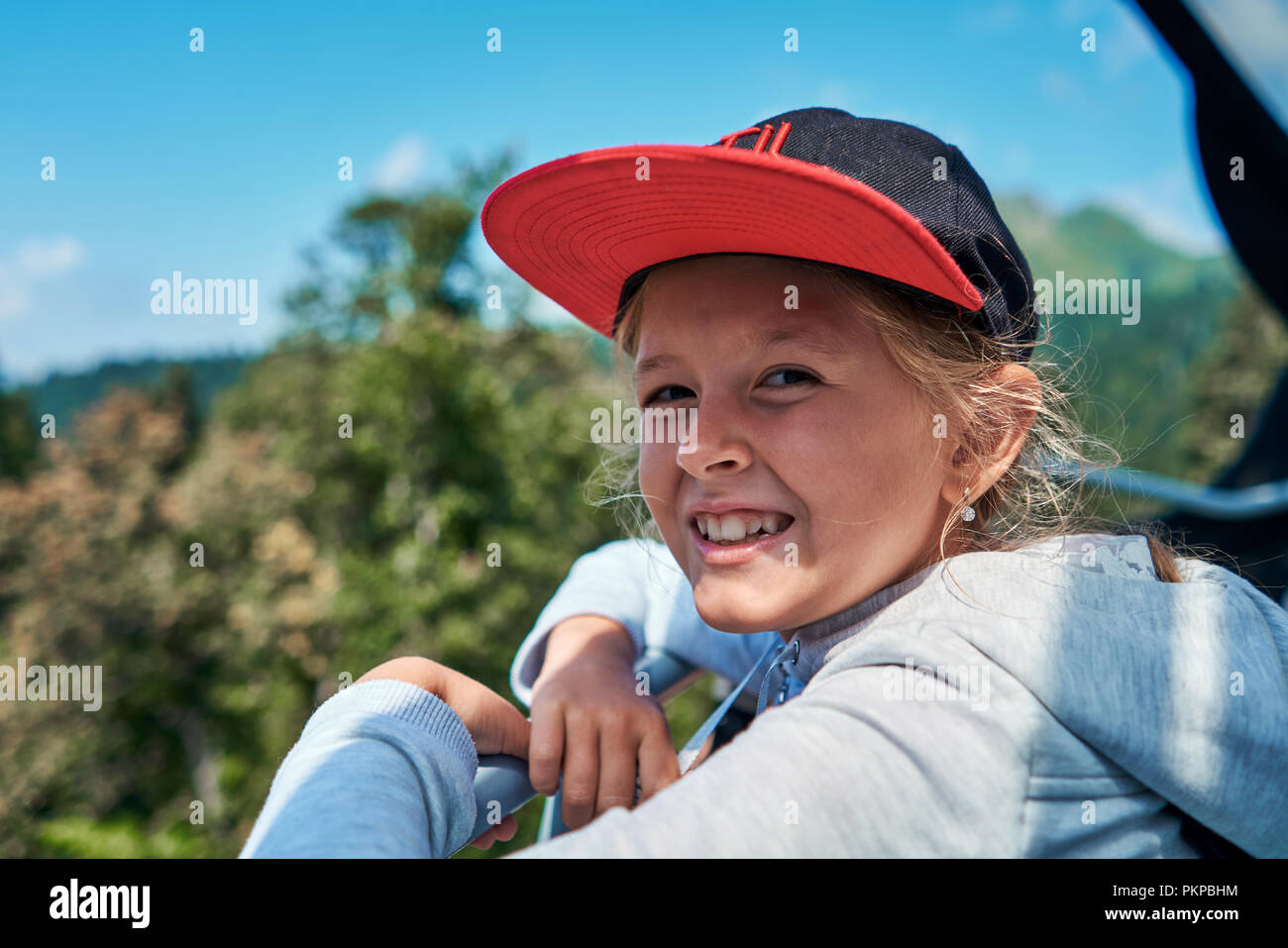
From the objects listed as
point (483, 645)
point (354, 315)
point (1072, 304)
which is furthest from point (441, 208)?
point (1072, 304)

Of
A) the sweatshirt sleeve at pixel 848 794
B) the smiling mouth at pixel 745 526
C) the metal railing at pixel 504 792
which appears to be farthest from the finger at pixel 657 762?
the sweatshirt sleeve at pixel 848 794

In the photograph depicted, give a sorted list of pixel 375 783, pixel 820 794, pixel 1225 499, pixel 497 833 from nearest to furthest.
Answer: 1. pixel 820 794
2. pixel 375 783
3. pixel 497 833
4. pixel 1225 499

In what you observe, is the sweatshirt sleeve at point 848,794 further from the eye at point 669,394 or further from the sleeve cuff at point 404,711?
the eye at point 669,394

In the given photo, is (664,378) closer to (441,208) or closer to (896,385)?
(896,385)

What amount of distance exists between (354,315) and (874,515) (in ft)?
61.9

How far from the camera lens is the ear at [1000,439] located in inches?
37.6

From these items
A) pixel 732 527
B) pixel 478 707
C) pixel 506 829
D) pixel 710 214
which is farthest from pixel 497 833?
pixel 710 214

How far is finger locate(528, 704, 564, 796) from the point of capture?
920 mm

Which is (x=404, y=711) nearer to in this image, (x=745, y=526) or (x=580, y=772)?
(x=580, y=772)

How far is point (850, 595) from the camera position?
2.88 feet

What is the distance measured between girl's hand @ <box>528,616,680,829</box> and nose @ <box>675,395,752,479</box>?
282mm

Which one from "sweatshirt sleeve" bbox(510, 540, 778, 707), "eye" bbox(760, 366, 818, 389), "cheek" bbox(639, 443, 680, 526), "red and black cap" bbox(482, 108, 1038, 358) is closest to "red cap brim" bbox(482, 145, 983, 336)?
"red and black cap" bbox(482, 108, 1038, 358)

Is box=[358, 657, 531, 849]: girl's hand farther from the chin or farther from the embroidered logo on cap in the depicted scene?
the embroidered logo on cap

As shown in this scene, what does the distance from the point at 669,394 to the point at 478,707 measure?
1.32 feet
